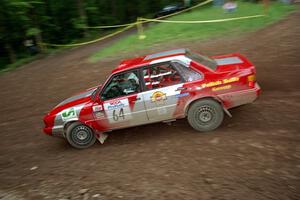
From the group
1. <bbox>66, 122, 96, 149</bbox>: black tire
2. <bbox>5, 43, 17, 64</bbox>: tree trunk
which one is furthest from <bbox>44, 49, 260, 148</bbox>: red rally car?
<bbox>5, 43, 17, 64</bbox>: tree trunk

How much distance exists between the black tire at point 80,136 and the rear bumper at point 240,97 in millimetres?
2880

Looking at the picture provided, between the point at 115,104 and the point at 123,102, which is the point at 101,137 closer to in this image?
the point at 115,104

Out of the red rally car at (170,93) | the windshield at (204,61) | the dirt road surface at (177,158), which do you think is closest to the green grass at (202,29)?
the dirt road surface at (177,158)

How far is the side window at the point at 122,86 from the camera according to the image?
6762mm

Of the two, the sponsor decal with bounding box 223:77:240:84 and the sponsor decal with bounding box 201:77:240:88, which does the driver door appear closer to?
the sponsor decal with bounding box 201:77:240:88

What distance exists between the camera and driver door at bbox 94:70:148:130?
6766 millimetres

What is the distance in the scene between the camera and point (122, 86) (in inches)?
270

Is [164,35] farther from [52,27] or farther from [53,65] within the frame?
[52,27]

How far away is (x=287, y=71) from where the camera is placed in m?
9.38

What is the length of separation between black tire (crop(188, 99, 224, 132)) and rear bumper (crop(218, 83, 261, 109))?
177mm

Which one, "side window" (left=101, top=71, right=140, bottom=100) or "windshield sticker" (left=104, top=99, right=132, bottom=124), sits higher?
"side window" (left=101, top=71, right=140, bottom=100)

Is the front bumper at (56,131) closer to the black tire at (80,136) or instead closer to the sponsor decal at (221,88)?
the black tire at (80,136)

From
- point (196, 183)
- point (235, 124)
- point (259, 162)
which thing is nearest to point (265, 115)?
point (235, 124)

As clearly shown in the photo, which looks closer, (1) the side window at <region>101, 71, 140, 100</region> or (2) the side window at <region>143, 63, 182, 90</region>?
(2) the side window at <region>143, 63, 182, 90</region>
